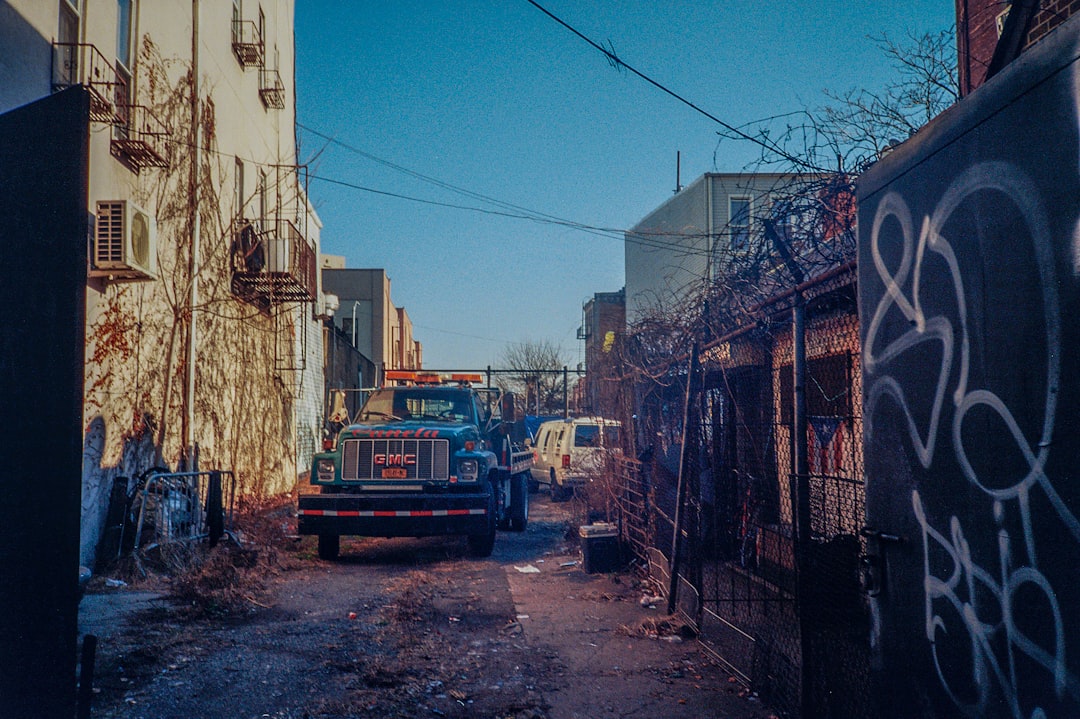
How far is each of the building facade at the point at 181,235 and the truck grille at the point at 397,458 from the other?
260 cm

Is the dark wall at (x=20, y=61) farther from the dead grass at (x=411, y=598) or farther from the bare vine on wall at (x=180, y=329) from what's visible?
the dead grass at (x=411, y=598)

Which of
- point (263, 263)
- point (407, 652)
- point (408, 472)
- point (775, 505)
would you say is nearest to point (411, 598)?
point (407, 652)

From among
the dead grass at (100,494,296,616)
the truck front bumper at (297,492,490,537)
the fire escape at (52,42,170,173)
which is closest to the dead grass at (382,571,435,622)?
the truck front bumper at (297,492,490,537)

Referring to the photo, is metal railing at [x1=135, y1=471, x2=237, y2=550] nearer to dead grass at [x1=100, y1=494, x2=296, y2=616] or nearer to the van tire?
dead grass at [x1=100, y1=494, x2=296, y2=616]

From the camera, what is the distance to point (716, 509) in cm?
636

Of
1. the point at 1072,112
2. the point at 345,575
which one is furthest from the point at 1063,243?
the point at 345,575

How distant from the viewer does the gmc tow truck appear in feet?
34.6

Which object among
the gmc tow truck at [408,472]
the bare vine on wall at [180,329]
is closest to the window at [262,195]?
the bare vine on wall at [180,329]

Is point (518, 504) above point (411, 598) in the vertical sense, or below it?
above

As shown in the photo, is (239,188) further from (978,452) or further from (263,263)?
(978,452)

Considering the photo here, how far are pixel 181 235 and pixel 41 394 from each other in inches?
417

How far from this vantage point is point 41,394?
2309mm

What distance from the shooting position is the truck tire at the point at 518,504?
13930 mm

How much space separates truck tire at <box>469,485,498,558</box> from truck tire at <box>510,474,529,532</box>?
2.63 m
